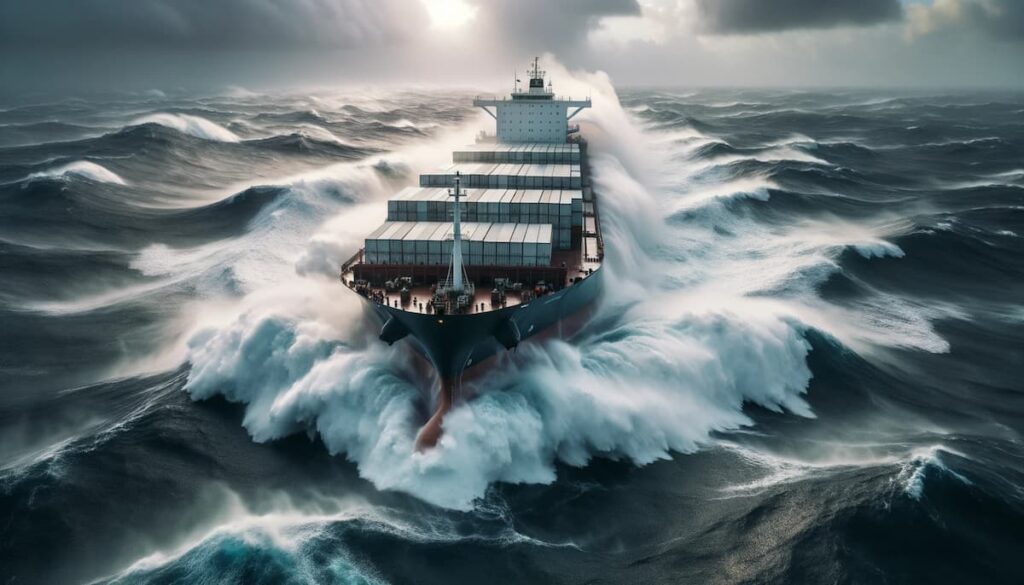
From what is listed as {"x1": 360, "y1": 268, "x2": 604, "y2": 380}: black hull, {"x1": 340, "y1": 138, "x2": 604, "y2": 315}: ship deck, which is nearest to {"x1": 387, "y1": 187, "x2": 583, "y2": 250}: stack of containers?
{"x1": 340, "y1": 138, "x2": 604, "y2": 315}: ship deck

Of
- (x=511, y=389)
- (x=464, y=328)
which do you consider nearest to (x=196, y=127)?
(x=464, y=328)

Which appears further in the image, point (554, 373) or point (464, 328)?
point (554, 373)

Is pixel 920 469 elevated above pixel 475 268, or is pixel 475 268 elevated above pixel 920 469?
pixel 475 268

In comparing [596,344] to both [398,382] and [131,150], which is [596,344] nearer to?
[398,382]

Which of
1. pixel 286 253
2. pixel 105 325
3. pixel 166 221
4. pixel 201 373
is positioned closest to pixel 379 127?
pixel 166 221

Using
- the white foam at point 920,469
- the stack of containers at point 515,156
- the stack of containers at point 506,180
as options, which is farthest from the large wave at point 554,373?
the stack of containers at point 515,156

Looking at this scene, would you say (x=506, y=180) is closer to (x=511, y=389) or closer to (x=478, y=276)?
(x=478, y=276)
